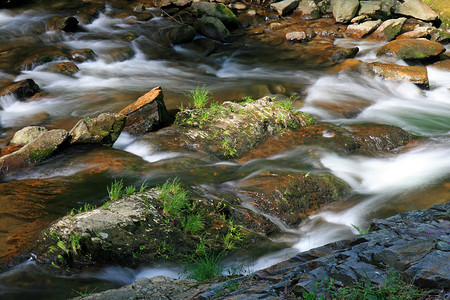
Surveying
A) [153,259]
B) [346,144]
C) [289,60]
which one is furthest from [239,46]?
[153,259]

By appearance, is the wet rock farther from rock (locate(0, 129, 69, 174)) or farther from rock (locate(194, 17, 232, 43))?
rock (locate(0, 129, 69, 174))

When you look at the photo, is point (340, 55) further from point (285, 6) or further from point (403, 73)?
point (285, 6)

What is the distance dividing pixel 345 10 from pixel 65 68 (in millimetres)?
11374

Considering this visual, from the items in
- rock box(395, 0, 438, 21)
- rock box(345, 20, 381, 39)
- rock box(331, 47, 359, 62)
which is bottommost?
rock box(331, 47, 359, 62)

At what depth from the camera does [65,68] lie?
10945 millimetres

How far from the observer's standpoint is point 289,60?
535 inches

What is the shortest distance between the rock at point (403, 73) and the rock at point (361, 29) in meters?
5.09

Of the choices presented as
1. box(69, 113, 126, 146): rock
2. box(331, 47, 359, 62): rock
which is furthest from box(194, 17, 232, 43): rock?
box(69, 113, 126, 146): rock

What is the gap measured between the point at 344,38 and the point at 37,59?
1085 cm

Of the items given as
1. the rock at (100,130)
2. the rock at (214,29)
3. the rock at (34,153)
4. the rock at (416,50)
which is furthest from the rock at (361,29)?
the rock at (34,153)

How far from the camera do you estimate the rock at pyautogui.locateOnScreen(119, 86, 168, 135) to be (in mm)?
7281

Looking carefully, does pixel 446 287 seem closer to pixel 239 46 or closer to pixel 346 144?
pixel 346 144

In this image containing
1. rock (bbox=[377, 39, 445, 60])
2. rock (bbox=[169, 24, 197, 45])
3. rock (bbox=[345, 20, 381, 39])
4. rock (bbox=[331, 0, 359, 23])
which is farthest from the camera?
rock (bbox=[331, 0, 359, 23])

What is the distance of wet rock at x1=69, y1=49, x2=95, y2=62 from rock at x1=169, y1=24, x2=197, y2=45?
3.29m
